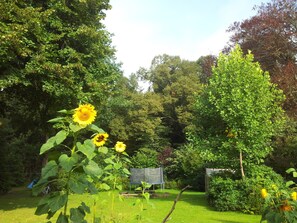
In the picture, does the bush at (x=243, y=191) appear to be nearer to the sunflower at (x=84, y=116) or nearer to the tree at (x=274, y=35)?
the tree at (x=274, y=35)

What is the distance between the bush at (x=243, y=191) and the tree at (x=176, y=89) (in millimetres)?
12987

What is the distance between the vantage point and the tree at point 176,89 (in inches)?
959

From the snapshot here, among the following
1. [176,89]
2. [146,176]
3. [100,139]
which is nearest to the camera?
[100,139]

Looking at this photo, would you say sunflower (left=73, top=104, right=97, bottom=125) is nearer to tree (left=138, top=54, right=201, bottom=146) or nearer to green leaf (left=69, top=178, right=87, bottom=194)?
green leaf (left=69, top=178, right=87, bottom=194)

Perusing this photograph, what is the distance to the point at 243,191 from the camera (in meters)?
9.41

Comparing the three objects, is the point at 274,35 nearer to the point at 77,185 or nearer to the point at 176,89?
the point at 176,89

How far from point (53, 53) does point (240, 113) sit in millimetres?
6168

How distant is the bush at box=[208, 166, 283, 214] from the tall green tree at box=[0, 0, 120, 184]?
5.10 meters

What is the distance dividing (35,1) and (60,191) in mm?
10455

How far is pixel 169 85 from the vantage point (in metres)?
27.2

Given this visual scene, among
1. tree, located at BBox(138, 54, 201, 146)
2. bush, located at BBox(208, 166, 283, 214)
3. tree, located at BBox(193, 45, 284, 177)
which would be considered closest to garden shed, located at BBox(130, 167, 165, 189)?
tree, located at BBox(193, 45, 284, 177)

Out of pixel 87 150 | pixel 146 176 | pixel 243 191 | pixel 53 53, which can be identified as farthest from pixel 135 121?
pixel 87 150

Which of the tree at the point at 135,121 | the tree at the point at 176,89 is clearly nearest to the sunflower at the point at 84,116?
the tree at the point at 135,121

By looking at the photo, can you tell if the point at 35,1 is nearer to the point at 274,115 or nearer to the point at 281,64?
the point at 274,115
